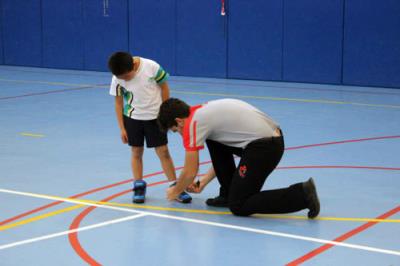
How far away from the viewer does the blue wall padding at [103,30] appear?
54.7ft

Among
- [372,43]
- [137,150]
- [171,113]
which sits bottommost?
[137,150]

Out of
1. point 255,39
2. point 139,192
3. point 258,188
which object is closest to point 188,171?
point 258,188

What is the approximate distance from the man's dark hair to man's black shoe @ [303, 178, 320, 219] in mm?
1013

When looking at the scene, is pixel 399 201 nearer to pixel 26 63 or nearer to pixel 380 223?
pixel 380 223

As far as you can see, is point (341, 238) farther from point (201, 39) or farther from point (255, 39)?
point (201, 39)

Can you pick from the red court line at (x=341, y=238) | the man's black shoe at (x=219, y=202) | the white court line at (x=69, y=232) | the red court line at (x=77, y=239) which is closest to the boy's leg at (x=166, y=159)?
the red court line at (x=77, y=239)

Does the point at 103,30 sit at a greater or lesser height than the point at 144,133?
greater

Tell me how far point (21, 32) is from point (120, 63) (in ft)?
43.9

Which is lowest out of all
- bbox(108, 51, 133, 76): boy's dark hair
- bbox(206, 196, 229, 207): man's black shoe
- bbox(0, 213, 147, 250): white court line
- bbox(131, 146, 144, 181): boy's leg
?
bbox(0, 213, 147, 250): white court line

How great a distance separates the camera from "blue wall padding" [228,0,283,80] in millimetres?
14578

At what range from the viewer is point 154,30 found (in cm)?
1619

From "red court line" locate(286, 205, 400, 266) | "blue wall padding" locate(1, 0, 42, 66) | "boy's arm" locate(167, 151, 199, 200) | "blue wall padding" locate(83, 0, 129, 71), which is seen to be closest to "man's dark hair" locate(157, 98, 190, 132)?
"boy's arm" locate(167, 151, 199, 200)

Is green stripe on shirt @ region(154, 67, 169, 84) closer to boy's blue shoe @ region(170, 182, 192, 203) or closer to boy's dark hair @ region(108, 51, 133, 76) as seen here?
boy's dark hair @ region(108, 51, 133, 76)

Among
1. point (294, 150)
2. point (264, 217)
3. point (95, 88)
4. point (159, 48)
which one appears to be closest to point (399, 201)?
point (264, 217)
